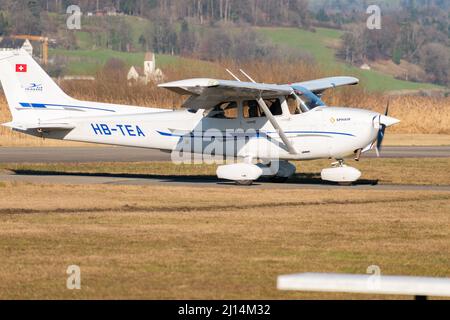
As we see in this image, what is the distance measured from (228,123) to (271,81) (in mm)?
26379

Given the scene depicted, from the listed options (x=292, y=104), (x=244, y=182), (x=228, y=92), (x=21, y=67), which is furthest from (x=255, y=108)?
(x=21, y=67)

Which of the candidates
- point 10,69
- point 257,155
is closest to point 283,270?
point 257,155

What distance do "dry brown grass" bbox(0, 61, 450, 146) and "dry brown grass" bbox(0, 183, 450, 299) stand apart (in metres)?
17.1

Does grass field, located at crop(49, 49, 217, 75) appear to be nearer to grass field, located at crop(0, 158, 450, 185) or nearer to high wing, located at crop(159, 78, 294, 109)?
grass field, located at crop(0, 158, 450, 185)

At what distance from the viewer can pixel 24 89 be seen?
2209 centimetres

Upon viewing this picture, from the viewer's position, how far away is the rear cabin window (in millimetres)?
20906

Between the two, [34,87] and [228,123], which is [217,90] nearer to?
[228,123]

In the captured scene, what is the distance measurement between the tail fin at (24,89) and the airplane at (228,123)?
20mm

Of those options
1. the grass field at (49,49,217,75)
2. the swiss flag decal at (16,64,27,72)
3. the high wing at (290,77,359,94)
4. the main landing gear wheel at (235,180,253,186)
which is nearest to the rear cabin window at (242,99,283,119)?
the high wing at (290,77,359,94)

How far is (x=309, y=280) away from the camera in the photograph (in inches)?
326

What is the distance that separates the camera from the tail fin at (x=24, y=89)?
72.1ft

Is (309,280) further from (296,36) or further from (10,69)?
(296,36)

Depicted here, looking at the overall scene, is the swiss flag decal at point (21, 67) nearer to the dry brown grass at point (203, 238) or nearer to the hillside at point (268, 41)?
the dry brown grass at point (203, 238)
